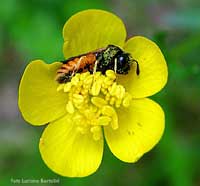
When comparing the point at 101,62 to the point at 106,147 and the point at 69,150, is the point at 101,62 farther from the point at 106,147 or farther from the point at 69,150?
the point at 106,147

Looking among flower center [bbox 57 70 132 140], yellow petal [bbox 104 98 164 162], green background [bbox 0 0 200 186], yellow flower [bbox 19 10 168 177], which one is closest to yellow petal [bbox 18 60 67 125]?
yellow flower [bbox 19 10 168 177]

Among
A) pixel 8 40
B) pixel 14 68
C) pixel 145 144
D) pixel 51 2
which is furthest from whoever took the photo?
pixel 14 68

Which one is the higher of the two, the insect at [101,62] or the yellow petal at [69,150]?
the insect at [101,62]

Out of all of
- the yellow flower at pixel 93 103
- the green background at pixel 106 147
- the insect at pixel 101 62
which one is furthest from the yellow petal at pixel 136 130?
the green background at pixel 106 147

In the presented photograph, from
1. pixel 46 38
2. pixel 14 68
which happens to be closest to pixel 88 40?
pixel 46 38

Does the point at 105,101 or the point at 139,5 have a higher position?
the point at 105,101

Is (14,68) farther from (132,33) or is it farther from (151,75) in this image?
(151,75)

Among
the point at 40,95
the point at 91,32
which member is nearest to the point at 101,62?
the point at 91,32

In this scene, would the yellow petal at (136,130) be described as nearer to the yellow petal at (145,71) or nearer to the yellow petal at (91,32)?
the yellow petal at (145,71)

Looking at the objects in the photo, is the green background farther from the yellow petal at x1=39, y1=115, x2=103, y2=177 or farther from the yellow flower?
the yellow petal at x1=39, y1=115, x2=103, y2=177
